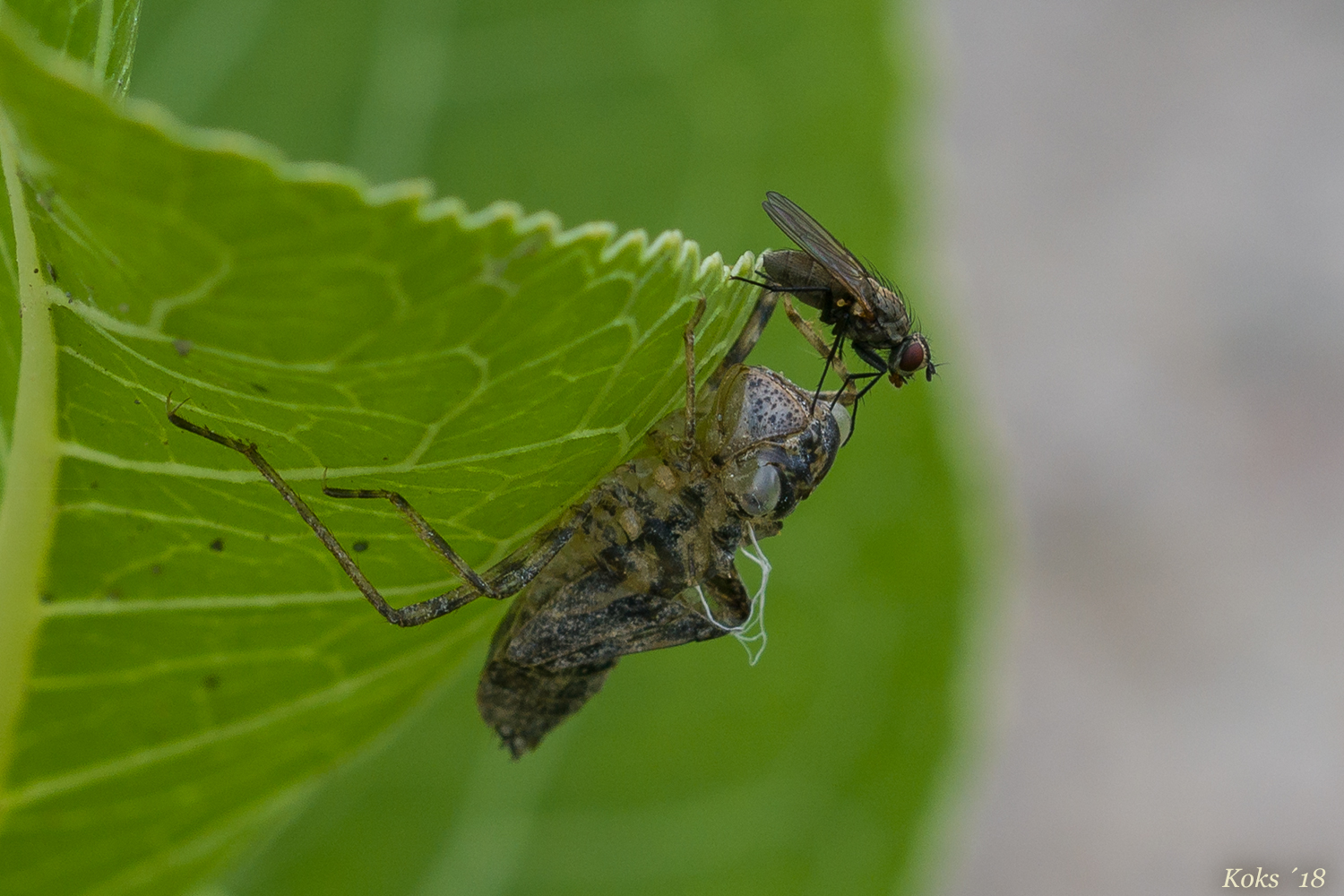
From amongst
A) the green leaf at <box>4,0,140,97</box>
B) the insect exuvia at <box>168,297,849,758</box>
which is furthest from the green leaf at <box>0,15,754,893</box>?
the insect exuvia at <box>168,297,849,758</box>

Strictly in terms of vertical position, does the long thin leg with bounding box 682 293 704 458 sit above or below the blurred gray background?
below

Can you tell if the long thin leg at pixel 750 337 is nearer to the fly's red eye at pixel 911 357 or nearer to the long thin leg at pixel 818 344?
the long thin leg at pixel 818 344

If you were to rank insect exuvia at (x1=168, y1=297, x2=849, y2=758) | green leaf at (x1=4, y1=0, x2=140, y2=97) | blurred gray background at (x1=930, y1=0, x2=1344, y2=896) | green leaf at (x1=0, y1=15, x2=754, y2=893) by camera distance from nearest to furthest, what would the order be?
green leaf at (x1=0, y1=15, x2=754, y2=893) → green leaf at (x1=4, y1=0, x2=140, y2=97) → insect exuvia at (x1=168, y1=297, x2=849, y2=758) → blurred gray background at (x1=930, y1=0, x2=1344, y2=896)

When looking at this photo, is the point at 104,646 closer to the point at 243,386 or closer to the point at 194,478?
the point at 194,478

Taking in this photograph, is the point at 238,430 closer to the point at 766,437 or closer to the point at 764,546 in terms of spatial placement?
the point at 766,437

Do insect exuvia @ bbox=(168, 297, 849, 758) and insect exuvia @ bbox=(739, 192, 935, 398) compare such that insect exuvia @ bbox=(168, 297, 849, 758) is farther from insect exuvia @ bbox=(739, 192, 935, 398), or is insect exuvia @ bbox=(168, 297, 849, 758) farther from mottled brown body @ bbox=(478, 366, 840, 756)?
insect exuvia @ bbox=(739, 192, 935, 398)

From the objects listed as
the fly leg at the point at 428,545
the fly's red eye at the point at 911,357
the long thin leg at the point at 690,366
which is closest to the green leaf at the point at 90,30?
the fly leg at the point at 428,545

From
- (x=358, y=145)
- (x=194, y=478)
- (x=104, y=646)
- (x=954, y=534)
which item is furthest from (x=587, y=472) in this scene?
(x=954, y=534)
